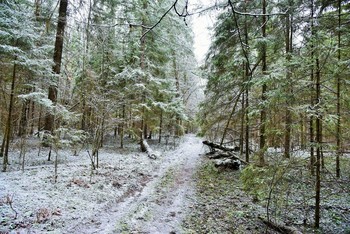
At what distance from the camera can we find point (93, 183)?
7555 mm

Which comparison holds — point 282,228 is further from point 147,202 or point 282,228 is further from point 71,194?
point 71,194

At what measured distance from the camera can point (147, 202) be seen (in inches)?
259

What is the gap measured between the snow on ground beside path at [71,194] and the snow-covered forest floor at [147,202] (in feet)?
0.06

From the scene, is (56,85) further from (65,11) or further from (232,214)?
(232,214)

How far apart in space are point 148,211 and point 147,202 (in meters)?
0.66

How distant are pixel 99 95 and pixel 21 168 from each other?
12.8 feet

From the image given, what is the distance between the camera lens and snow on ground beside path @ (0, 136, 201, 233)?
483 centimetres

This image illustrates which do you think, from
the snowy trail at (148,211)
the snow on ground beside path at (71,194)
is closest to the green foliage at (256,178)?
the snowy trail at (148,211)

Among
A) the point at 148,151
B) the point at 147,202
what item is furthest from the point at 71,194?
the point at 148,151

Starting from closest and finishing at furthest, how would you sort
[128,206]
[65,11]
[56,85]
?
[128,206] → [56,85] → [65,11]

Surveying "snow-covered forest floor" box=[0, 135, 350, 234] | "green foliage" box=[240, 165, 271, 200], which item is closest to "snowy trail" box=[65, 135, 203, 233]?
"snow-covered forest floor" box=[0, 135, 350, 234]

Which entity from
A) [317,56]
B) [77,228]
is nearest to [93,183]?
[77,228]

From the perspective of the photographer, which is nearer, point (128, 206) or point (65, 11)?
point (128, 206)

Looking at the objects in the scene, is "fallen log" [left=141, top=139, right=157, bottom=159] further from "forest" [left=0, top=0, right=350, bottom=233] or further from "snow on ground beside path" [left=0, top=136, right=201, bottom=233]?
"snow on ground beside path" [left=0, top=136, right=201, bottom=233]
